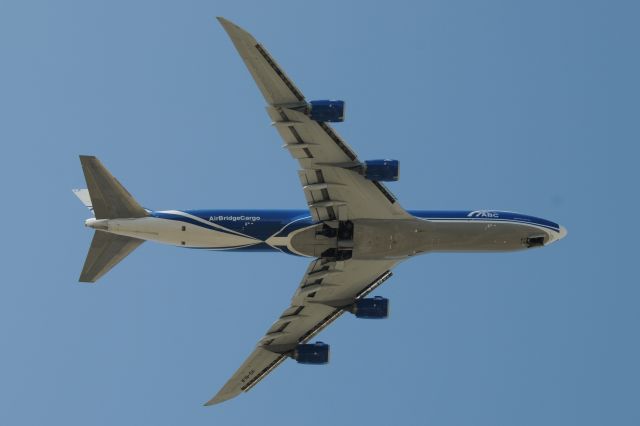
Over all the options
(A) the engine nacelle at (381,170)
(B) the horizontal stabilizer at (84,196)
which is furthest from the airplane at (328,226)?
(B) the horizontal stabilizer at (84,196)

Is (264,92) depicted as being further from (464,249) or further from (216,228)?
(464,249)

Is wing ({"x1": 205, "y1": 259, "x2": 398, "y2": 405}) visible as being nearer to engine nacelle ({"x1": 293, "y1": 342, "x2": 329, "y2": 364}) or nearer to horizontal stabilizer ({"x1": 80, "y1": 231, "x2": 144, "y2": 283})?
engine nacelle ({"x1": 293, "y1": 342, "x2": 329, "y2": 364})

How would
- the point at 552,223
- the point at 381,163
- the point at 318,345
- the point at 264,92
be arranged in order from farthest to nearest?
the point at 318,345
the point at 552,223
the point at 381,163
the point at 264,92

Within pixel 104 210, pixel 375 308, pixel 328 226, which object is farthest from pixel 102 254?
pixel 375 308

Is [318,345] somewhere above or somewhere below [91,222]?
below

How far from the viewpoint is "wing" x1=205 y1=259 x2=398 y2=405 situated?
6719 cm

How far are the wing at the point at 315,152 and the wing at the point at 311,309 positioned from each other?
4259mm

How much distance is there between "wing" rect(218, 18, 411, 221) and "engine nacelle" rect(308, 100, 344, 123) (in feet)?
1.49

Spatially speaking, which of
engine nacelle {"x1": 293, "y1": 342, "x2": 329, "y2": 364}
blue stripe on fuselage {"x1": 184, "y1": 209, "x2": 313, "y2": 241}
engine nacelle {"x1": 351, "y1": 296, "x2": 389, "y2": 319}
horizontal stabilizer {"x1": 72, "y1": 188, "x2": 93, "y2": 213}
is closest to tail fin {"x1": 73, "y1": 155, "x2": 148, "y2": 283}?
horizontal stabilizer {"x1": 72, "y1": 188, "x2": 93, "y2": 213}

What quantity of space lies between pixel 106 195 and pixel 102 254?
3.84m

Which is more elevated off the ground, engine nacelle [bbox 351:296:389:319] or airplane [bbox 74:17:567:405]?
airplane [bbox 74:17:567:405]

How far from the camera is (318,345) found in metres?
71.1

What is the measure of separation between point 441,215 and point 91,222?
70.5ft

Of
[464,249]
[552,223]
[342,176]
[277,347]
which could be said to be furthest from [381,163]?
[277,347]
